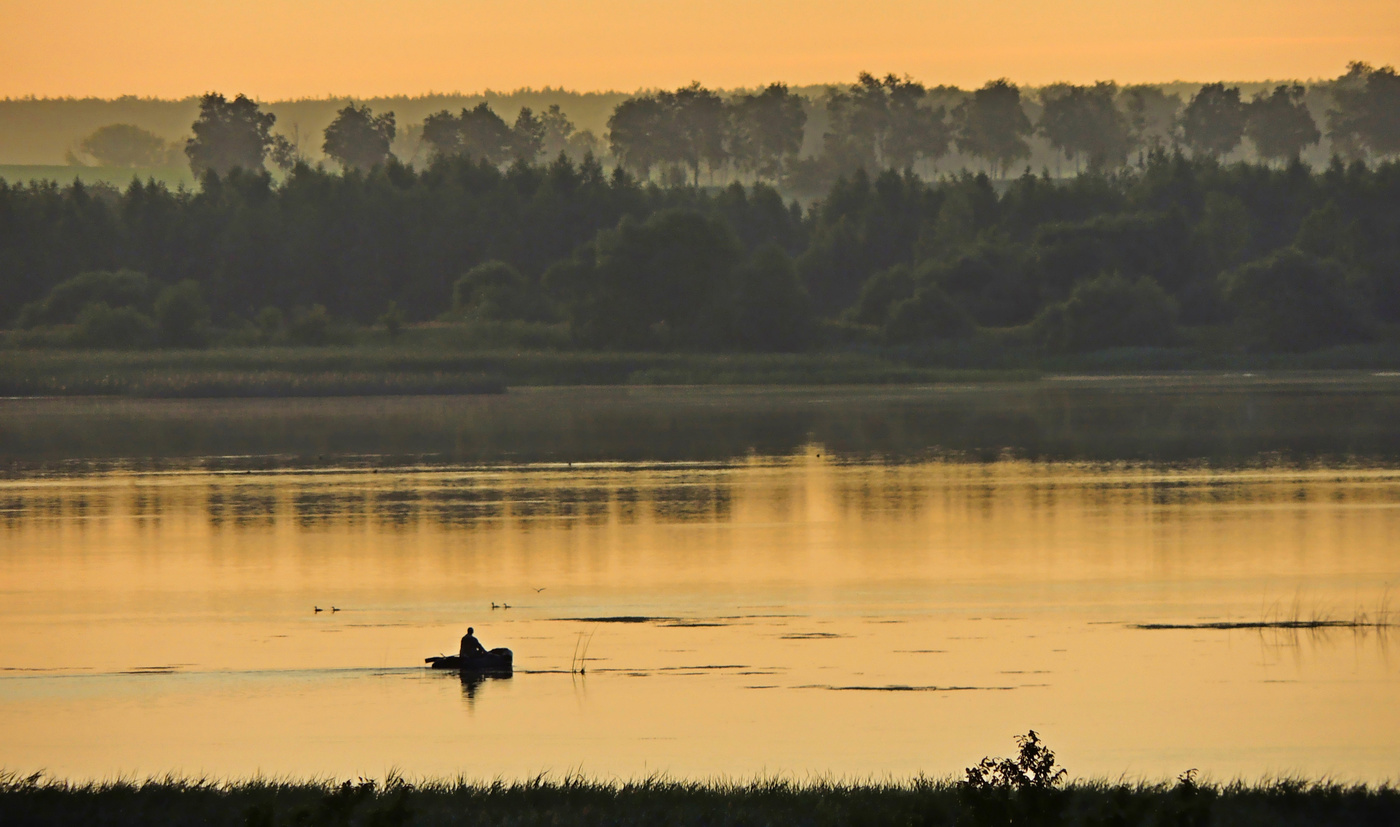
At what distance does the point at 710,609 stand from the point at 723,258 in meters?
115

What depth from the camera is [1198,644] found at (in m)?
26.6

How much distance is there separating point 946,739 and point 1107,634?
7731 mm

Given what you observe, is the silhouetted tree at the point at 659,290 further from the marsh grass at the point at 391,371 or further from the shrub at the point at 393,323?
the shrub at the point at 393,323

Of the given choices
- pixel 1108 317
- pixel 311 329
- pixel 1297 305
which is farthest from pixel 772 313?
pixel 1297 305

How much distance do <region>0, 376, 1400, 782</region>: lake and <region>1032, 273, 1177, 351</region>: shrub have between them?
72.7 m

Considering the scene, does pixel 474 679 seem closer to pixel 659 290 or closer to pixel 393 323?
pixel 659 290

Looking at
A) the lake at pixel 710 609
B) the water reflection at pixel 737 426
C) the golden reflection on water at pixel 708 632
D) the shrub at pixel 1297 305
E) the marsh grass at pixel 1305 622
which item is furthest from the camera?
the shrub at pixel 1297 305

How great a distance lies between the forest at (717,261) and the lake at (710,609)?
2901 inches

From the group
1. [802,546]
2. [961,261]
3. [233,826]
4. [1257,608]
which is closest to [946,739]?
[233,826]

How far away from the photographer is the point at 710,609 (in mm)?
30672

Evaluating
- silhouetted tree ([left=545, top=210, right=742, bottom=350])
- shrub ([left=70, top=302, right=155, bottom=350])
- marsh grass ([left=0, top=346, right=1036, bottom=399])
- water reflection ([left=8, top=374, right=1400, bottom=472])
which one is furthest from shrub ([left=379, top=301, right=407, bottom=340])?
water reflection ([left=8, top=374, right=1400, bottom=472])

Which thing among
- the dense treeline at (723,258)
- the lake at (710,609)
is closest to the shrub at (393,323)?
the dense treeline at (723,258)

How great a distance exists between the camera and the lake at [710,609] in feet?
68.3

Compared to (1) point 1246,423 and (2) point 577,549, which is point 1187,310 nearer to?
(1) point 1246,423
